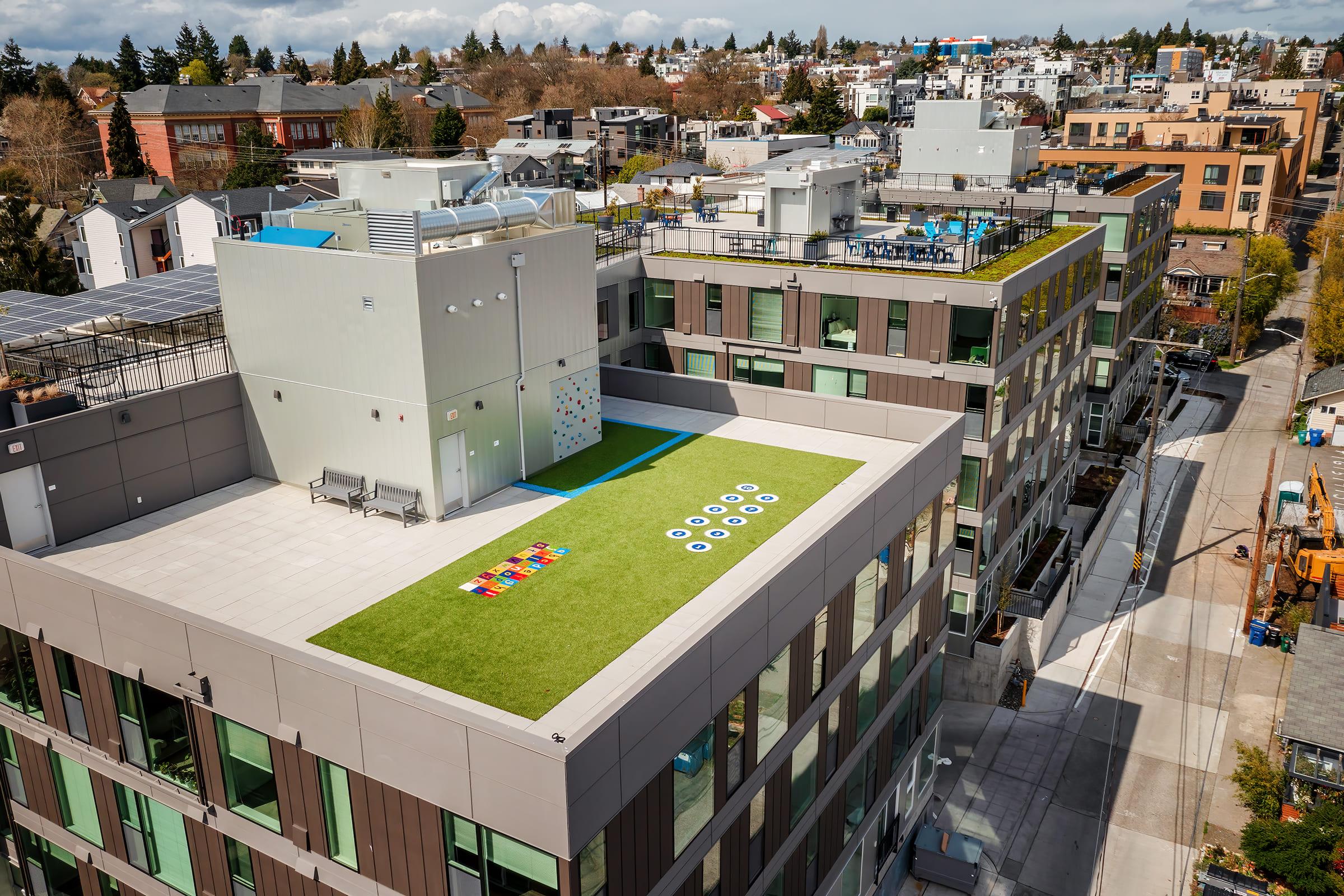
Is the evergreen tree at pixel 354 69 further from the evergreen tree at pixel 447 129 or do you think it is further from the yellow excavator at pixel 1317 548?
the yellow excavator at pixel 1317 548

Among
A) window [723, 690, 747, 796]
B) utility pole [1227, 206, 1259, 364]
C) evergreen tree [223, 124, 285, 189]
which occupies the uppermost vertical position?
evergreen tree [223, 124, 285, 189]

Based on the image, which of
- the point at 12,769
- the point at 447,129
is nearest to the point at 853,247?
the point at 12,769

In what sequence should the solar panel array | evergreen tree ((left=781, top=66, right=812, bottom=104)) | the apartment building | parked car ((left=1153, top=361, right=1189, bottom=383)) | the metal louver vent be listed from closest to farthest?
the apartment building < the metal louver vent < the solar panel array < parked car ((left=1153, top=361, right=1189, bottom=383)) < evergreen tree ((left=781, top=66, right=812, bottom=104))

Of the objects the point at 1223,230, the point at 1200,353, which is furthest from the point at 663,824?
the point at 1223,230

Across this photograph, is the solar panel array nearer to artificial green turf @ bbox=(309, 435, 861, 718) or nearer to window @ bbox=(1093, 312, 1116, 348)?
artificial green turf @ bbox=(309, 435, 861, 718)

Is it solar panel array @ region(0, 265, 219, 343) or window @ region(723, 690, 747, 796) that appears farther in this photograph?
solar panel array @ region(0, 265, 219, 343)

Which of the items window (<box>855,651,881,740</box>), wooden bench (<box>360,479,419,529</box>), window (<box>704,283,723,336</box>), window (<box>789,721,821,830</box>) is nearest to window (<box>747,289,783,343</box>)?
window (<box>704,283,723,336</box>)

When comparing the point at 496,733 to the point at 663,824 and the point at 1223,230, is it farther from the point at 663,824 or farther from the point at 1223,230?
the point at 1223,230
